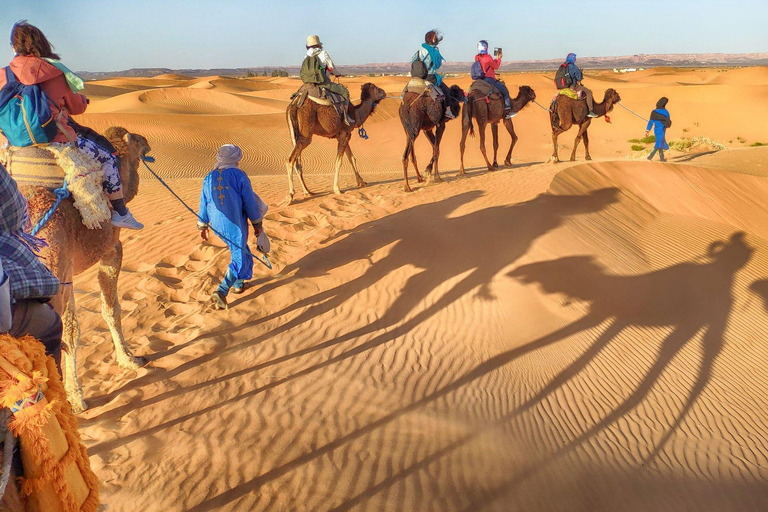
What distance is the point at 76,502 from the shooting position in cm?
206

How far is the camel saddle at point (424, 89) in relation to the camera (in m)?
11.1

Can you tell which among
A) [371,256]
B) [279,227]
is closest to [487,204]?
[371,256]

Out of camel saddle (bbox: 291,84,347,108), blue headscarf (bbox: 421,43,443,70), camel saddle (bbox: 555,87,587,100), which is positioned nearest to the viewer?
camel saddle (bbox: 291,84,347,108)

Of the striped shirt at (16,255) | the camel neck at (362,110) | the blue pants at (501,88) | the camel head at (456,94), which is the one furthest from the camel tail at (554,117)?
the striped shirt at (16,255)

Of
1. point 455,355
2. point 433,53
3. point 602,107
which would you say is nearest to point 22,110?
point 455,355

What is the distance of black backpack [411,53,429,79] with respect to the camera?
11.0 m

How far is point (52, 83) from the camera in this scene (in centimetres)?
385

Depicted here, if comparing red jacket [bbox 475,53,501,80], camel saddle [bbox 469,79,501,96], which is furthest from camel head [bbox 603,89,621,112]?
camel saddle [bbox 469,79,501,96]

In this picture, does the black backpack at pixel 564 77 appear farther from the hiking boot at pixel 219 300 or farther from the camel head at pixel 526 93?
the hiking boot at pixel 219 300

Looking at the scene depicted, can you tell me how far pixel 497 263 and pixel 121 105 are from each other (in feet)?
92.9

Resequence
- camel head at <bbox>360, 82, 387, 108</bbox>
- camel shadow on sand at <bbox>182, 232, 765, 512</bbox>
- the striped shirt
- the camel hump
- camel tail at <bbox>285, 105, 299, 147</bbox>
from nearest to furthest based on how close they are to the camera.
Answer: the striped shirt → the camel hump → camel shadow on sand at <bbox>182, 232, 765, 512</bbox> → camel tail at <bbox>285, 105, 299, 147</bbox> → camel head at <bbox>360, 82, 387, 108</bbox>

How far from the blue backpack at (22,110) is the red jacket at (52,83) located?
5cm

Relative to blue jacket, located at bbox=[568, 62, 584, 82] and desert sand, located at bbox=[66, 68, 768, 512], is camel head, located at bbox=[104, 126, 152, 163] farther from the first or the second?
blue jacket, located at bbox=[568, 62, 584, 82]

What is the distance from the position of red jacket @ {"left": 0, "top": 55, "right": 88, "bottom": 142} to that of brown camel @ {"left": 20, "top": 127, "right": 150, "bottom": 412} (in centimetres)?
55
